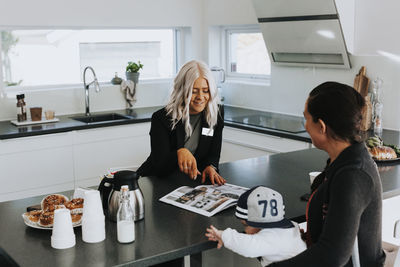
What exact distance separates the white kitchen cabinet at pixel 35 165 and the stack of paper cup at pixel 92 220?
7.33 feet

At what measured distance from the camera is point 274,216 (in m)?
1.66

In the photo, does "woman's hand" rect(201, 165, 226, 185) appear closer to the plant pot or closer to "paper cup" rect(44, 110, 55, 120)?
"paper cup" rect(44, 110, 55, 120)

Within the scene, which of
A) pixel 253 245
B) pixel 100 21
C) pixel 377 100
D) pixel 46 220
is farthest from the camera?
pixel 100 21

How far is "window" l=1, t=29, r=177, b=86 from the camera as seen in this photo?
4.51 m

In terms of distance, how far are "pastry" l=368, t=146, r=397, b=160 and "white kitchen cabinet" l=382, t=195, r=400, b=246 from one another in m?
0.30

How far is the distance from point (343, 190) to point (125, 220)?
76 centimetres

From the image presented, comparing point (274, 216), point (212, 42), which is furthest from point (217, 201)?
point (212, 42)

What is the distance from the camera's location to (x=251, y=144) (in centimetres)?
422

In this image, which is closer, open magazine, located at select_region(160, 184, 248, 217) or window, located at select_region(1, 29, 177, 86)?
open magazine, located at select_region(160, 184, 248, 217)

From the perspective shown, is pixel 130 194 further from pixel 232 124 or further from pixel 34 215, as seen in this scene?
pixel 232 124

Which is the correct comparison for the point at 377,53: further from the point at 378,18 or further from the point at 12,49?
the point at 12,49

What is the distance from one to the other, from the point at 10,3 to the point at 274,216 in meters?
3.33

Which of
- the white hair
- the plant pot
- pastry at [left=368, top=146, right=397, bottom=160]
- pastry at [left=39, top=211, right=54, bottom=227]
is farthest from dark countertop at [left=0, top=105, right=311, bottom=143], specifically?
pastry at [left=39, top=211, right=54, bottom=227]

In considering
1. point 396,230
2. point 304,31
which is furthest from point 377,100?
point 396,230
